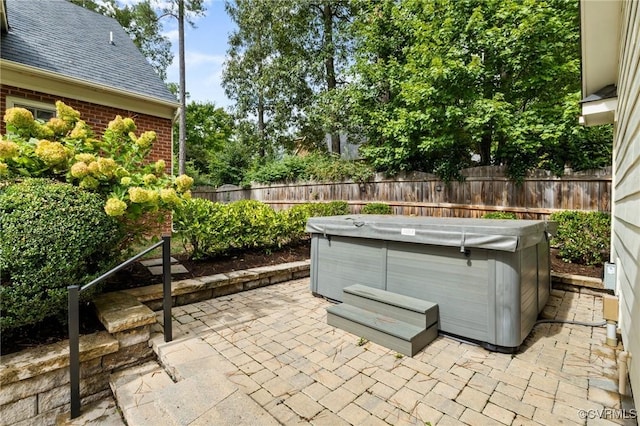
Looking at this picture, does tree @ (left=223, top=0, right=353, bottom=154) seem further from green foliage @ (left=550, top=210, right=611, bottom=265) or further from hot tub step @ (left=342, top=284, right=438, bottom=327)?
hot tub step @ (left=342, top=284, right=438, bottom=327)

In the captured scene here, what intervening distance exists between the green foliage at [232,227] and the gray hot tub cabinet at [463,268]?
199cm

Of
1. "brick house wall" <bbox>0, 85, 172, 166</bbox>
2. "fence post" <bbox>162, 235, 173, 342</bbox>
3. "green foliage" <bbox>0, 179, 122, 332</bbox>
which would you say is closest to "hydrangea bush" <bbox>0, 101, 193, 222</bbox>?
"green foliage" <bbox>0, 179, 122, 332</bbox>

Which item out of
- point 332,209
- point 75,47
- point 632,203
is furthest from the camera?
point 332,209

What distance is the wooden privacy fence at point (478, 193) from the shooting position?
5864mm

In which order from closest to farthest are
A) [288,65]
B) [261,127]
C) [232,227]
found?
[232,227], [288,65], [261,127]

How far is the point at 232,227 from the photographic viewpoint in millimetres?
4953

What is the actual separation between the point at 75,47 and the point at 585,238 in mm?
10749

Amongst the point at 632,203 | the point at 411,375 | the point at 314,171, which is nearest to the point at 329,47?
the point at 314,171

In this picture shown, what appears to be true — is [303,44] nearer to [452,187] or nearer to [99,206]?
[452,187]

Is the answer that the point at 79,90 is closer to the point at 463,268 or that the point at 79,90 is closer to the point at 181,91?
the point at 181,91

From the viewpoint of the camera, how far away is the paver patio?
1.95 metres

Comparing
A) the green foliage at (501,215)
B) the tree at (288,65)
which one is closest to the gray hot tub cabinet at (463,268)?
the green foliage at (501,215)

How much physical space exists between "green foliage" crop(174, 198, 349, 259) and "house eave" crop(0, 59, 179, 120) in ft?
10.9

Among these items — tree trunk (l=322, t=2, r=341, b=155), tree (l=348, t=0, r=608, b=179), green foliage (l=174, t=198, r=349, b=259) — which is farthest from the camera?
tree trunk (l=322, t=2, r=341, b=155)
